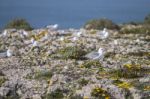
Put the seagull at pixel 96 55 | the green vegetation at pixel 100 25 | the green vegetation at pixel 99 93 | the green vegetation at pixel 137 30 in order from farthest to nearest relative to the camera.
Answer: the green vegetation at pixel 100 25, the green vegetation at pixel 137 30, the seagull at pixel 96 55, the green vegetation at pixel 99 93

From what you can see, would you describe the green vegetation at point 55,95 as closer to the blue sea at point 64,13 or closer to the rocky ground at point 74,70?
the rocky ground at point 74,70

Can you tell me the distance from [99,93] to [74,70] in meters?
2.63

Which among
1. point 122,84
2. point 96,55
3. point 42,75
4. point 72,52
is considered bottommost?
point 122,84

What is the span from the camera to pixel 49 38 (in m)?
27.7

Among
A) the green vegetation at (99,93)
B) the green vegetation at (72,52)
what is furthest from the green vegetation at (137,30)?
the green vegetation at (99,93)

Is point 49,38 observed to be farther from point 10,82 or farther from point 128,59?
point 10,82

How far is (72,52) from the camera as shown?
73.0ft

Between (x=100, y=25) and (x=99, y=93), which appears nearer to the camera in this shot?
(x=99, y=93)

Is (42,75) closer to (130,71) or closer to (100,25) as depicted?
(130,71)

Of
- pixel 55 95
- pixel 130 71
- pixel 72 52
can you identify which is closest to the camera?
pixel 55 95

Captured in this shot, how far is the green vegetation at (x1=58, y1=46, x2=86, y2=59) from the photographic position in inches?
865

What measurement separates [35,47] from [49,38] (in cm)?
308

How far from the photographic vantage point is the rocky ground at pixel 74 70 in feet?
57.3

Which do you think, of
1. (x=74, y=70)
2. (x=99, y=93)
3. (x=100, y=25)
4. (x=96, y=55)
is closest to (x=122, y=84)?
(x=99, y=93)
